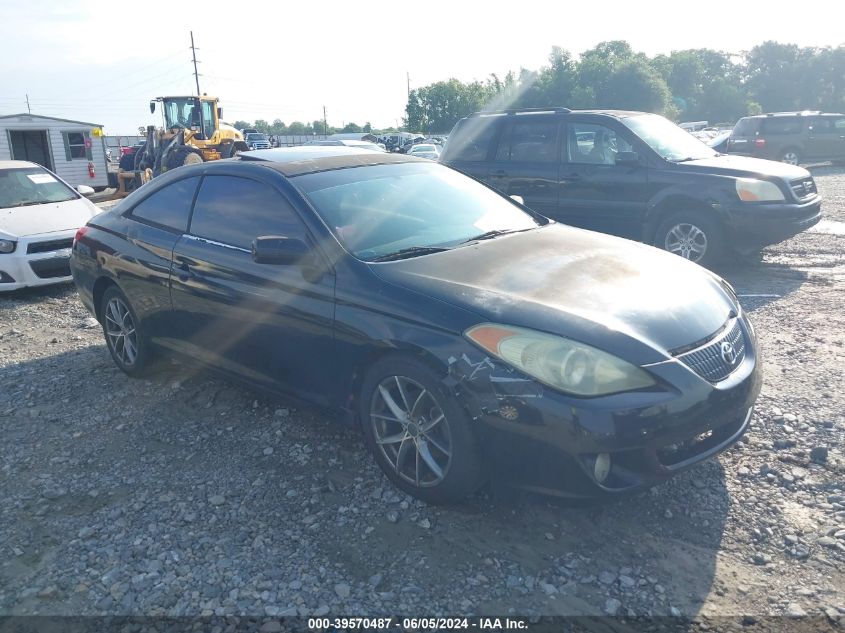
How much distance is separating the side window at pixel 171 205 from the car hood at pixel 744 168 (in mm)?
5361

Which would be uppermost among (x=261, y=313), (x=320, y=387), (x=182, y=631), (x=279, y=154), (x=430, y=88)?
(x=430, y=88)

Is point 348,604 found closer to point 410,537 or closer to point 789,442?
point 410,537

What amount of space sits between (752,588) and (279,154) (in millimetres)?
3643

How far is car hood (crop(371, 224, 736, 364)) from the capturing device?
2.99 metres

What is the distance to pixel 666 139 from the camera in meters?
8.03

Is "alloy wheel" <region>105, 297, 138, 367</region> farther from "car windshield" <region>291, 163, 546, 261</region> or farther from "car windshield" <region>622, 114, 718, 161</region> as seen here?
"car windshield" <region>622, 114, 718, 161</region>

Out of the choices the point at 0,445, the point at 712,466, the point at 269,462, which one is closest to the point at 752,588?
the point at 712,466

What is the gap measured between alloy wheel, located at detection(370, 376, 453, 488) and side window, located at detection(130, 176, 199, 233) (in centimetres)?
205

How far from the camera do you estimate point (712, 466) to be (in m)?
3.52

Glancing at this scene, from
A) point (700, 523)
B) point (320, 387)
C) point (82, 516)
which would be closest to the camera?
point (700, 523)

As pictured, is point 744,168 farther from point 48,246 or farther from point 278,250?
point 48,246

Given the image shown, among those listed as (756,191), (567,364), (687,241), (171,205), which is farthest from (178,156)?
(567,364)

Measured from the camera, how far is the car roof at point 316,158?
4.21m

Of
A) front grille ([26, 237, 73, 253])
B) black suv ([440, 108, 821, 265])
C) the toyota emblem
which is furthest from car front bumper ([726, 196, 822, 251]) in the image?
front grille ([26, 237, 73, 253])
